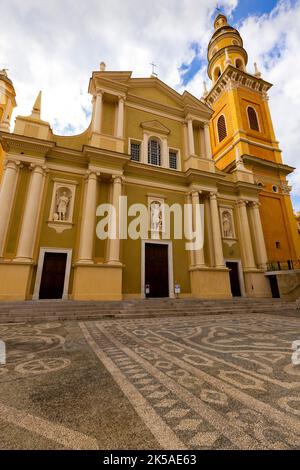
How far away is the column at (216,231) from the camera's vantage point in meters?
13.0

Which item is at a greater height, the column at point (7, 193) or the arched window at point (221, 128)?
the arched window at point (221, 128)

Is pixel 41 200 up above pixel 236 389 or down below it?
above

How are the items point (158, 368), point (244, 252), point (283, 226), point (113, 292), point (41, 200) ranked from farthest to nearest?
point (283, 226), point (244, 252), point (41, 200), point (113, 292), point (158, 368)

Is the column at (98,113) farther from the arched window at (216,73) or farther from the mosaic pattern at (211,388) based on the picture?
the arched window at (216,73)

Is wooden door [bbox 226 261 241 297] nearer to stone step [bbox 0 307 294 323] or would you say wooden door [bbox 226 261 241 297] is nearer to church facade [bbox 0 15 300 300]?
church facade [bbox 0 15 300 300]

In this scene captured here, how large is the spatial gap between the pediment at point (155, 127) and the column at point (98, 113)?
3.08 m

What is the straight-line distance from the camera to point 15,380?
2.31 meters

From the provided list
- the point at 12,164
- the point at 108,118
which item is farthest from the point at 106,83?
the point at 12,164

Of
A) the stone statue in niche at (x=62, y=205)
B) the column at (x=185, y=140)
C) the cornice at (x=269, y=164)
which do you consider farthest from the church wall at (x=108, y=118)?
the cornice at (x=269, y=164)

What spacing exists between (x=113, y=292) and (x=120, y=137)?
368 inches

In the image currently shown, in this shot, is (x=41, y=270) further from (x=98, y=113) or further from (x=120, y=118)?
(x=120, y=118)

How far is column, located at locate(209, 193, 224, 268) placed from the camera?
1304 cm
